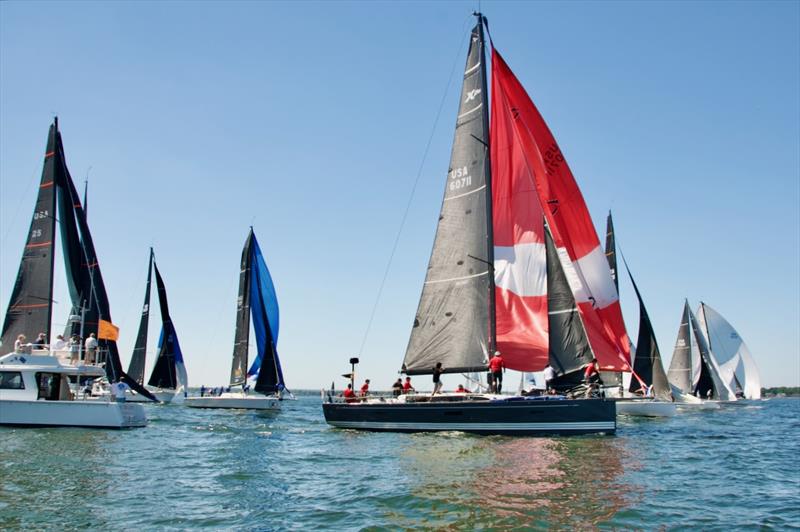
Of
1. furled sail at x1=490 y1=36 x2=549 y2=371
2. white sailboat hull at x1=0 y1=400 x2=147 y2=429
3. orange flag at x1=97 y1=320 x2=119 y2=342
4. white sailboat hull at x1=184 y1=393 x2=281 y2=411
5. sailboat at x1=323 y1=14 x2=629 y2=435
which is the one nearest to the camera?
sailboat at x1=323 y1=14 x2=629 y2=435

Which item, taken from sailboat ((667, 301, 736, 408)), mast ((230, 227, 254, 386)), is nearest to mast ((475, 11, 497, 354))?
mast ((230, 227, 254, 386))

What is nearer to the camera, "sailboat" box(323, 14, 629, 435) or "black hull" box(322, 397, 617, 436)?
"black hull" box(322, 397, 617, 436)

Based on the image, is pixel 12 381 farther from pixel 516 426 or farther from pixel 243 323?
pixel 243 323

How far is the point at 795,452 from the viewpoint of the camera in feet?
73.8

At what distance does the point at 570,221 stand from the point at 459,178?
19.3 feet

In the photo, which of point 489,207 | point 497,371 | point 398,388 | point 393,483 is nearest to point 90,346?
point 398,388

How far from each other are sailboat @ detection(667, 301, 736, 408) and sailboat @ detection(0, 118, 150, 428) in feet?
163

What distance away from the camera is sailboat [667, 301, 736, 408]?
6291 centimetres

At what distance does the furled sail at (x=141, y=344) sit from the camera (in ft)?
199

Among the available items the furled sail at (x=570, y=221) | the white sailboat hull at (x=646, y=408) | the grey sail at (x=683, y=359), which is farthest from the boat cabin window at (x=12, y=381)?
the grey sail at (x=683, y=359)

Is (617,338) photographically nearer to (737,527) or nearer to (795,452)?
(795,452)

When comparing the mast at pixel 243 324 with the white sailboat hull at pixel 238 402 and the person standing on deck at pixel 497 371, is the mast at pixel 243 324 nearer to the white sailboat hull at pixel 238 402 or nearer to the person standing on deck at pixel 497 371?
the white sailboat hull at pixel 238 402

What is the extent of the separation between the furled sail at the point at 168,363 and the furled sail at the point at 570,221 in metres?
43.0

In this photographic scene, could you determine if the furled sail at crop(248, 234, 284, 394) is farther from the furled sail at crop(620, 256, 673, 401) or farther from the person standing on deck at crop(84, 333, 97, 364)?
the furled sail at crop(620, 256, 673, 401)
